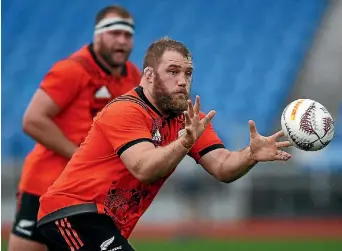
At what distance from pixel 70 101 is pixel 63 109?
9 centimetres

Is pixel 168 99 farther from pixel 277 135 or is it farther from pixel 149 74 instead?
pixel 277 135

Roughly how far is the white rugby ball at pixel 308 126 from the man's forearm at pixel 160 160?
73 cm

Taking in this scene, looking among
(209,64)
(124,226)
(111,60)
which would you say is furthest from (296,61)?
(124,226)

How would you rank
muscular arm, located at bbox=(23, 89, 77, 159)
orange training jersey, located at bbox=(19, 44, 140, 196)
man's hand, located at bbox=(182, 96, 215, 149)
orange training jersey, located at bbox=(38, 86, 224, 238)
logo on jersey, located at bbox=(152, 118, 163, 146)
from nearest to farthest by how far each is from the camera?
1. man's hand, located at bbox=(182, 96, 215, 149)
2. orange training jersey, located at bbox=(38, 86, 224, 238)
3. logo on jersey, located at bbox=(152, 118, 163, 146)
4. muscular arm, located at bbox=(23, 89, 77, 159)
5. orange training jersey, located at bbox=(19, 44, 140, 196)

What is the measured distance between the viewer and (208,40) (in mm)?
17141

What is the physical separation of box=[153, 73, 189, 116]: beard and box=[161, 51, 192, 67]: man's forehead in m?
0.11

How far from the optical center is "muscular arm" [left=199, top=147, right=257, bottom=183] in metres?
5.05

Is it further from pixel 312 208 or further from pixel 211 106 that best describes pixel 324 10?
pixel 312 208

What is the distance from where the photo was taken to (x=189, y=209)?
14.2 m

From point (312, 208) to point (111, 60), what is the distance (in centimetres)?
805

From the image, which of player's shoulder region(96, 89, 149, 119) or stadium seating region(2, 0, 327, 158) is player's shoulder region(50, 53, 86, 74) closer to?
player's shoulder region(96, 89, 149, 119)

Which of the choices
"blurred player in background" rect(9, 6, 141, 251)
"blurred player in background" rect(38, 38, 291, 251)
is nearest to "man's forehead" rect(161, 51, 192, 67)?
"blurred player in background" rect(38, 38, 291, 251)

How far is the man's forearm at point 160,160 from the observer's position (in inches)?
180

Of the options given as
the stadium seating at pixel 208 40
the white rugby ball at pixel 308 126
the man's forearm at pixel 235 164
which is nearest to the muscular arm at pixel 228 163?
the man's forearm at pixel 235 164
